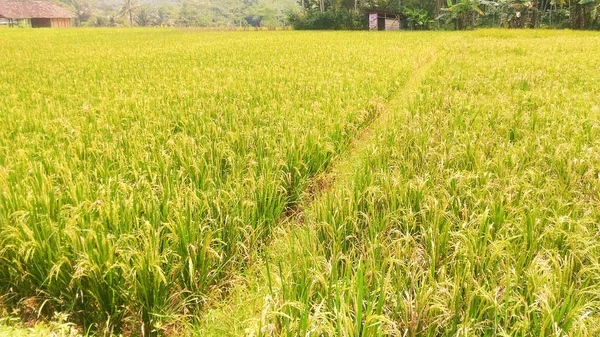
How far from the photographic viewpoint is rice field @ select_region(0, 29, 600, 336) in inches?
60.0

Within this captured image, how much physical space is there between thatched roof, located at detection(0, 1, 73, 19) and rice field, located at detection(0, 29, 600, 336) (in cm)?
5522

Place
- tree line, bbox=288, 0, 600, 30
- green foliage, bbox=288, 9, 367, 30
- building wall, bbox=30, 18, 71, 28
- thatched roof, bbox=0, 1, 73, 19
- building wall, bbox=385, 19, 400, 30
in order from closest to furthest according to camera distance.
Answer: tree line, bbox=288, 0, 600, 30
building wall, bbox=385, 19, 400, 30
green foliage, bbox=288, 9, 367, 30
thatched roof, bbox=0, 1, 73, 19
building wall, bbox=30, 18, 71, 28

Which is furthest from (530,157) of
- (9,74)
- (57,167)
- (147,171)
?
(9,74)

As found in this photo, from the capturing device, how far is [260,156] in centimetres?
308

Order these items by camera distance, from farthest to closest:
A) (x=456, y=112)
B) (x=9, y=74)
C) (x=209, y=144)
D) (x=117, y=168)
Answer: (x=9, y=74)
(x=456, y=112)
(x=209, y=144)
(x=117, y=168)

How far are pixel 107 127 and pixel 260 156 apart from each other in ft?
5.35

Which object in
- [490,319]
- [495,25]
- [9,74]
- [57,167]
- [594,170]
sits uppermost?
[495,25]

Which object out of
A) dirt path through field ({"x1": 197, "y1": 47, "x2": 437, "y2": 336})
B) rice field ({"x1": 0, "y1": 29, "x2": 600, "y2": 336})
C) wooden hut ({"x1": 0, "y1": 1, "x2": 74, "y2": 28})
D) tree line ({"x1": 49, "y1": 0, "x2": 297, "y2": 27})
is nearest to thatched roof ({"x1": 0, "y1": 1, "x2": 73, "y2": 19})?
A: wooden hut ({"x1": 0, "y1": 1, "x2": 74, "y2": 28})

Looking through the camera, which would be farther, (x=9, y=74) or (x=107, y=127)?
(x=9, y=74)

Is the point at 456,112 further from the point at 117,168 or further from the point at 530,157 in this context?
the point at 117,168

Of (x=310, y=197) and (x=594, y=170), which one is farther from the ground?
(x=594, y=170)

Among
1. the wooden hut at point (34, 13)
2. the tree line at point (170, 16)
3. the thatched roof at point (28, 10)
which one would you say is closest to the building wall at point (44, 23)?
the wooden hut at point (34, 13)

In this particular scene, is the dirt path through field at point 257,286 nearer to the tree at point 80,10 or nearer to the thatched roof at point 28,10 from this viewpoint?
the thatched roof at point 28,10

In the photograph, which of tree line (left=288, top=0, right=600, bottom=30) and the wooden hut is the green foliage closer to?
tree line (left=288, top=0, right=600, bottom=30)
